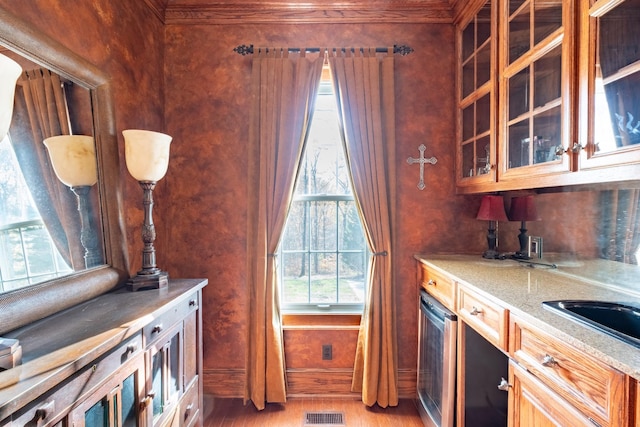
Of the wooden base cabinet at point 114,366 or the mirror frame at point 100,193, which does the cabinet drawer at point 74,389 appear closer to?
the wooden base cabinet at point 114,366

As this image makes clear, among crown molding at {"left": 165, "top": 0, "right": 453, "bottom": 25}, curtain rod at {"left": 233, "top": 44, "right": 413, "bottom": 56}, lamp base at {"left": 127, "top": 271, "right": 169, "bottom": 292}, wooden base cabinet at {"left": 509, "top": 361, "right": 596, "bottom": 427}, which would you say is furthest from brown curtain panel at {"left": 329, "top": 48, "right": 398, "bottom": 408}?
lamp base at {"left": 127, "top": 271, "right": 169, "bottom": 292}

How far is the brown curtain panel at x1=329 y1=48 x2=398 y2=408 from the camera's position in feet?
6.81

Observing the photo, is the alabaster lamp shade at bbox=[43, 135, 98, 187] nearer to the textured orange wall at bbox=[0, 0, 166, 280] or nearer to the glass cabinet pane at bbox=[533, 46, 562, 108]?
the textured orange wall at bbox=[0, 0, 166, 280]

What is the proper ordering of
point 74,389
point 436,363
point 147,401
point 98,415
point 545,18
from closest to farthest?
point 74,389
point 98,415
point 147,401
point 545,18
point 436,363

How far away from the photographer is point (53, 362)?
858mm

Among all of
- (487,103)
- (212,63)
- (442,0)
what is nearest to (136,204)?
(212,63)

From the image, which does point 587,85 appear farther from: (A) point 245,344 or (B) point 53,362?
(A) point 245,344

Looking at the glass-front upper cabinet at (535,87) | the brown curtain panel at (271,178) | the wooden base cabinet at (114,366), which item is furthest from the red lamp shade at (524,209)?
the wooden base cabinet at (114,366)

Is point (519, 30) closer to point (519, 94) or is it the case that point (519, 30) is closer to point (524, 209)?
point (519, 94)

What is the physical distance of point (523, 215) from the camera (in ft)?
6.18

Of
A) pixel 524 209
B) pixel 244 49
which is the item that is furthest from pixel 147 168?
pixel 524 209

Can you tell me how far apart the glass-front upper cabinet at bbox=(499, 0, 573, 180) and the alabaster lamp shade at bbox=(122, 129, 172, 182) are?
5.95ft

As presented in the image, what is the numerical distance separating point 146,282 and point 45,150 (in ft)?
2.43

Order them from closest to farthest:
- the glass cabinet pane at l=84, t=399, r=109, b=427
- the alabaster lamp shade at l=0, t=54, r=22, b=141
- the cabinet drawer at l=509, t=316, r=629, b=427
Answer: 1. the cabinet drawer at l=509, t=316, r=629, b=427
2. the alabaster lamp shade at l=0, t=54, r=22, b=141
3. the glass cabinet pane at l=84, t=399, r=109, b=427
